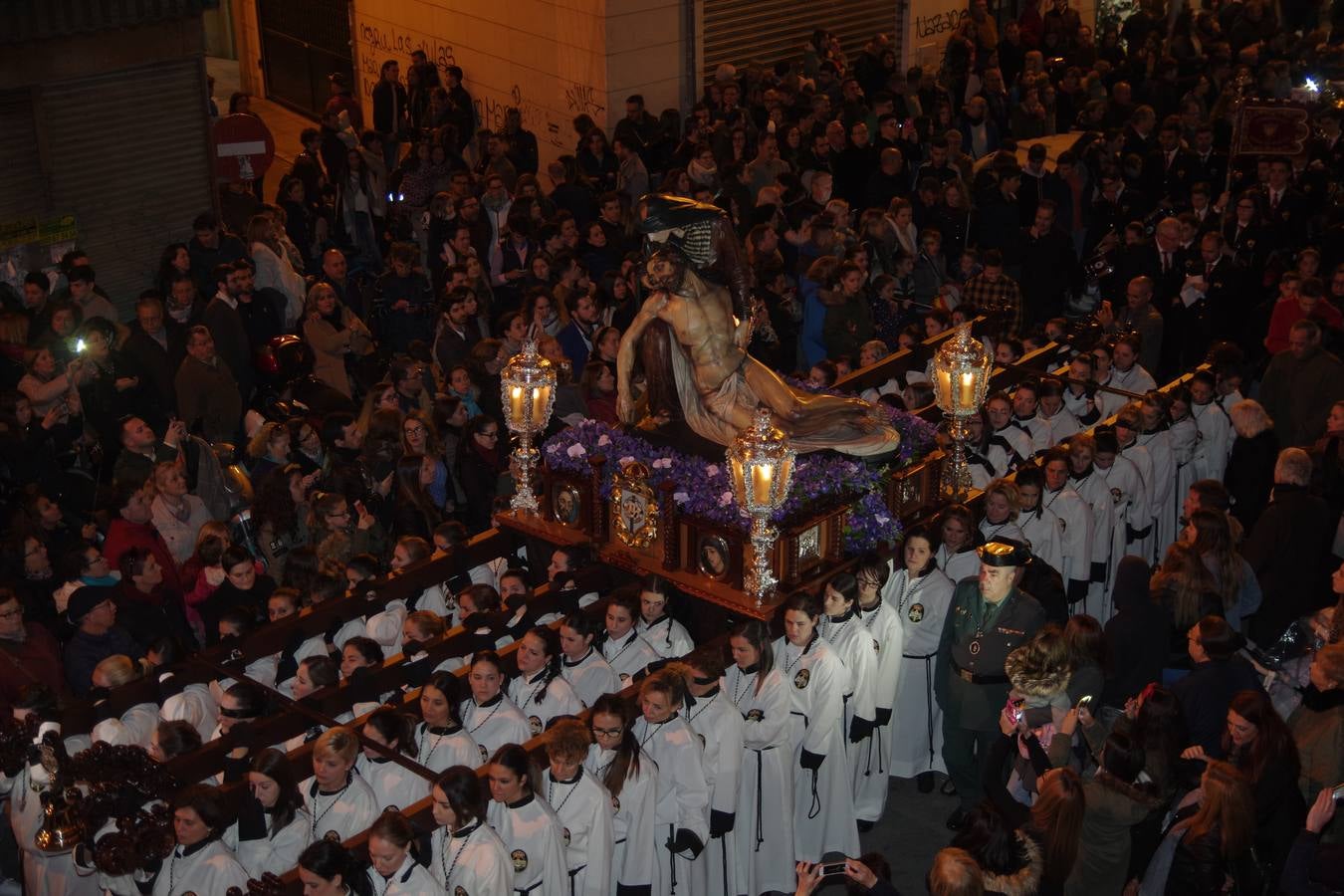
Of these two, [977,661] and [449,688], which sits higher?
[449,688]

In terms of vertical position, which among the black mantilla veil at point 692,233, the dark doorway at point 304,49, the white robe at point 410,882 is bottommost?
the dark doorway at point 304,49

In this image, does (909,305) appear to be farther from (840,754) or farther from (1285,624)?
(840,754)

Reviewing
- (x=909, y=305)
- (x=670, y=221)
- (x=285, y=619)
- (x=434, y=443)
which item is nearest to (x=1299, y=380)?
(x=909, y=305)

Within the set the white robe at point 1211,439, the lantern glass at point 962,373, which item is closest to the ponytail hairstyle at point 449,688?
the lantern glass at point 962,373

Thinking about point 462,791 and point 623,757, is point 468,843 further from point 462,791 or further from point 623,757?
point 623,757

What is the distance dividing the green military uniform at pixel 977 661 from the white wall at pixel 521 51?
42.2 feet

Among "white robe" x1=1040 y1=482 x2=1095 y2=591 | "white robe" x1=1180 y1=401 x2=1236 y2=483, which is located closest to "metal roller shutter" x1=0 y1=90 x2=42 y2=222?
"white robe" x1=1040 y1=482 x2=1095 y2=591

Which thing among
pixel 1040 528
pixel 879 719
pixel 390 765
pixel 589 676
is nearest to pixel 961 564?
pixel 1040 528

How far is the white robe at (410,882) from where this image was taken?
8.40m

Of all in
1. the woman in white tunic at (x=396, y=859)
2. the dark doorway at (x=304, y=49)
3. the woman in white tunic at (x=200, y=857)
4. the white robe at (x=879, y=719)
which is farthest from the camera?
the dark doorway at (x=304, y=49)

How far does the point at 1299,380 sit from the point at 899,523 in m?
4.59

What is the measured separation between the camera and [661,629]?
36.3ft

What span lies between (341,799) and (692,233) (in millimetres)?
4521

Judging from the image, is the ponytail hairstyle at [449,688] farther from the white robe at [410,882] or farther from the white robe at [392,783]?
the white robe at [410,882]
